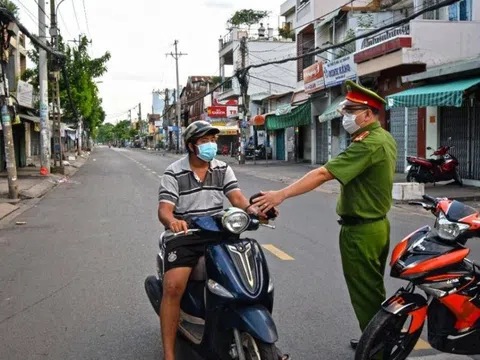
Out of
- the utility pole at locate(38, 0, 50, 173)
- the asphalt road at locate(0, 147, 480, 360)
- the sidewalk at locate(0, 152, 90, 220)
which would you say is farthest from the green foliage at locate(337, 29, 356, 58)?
the asphalt road at locate(0, 147, 480, 360)

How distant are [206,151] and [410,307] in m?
1.64

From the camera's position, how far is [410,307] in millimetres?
3428

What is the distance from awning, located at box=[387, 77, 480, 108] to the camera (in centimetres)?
1387

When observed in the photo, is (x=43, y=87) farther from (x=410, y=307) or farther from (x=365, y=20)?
(x=410, y=307)

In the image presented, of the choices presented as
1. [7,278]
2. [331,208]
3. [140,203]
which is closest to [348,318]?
[7,278]

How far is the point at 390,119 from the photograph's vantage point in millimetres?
21766

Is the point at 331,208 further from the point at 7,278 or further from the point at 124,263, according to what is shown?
the point at 7,278

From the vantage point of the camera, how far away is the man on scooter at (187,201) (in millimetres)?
3621

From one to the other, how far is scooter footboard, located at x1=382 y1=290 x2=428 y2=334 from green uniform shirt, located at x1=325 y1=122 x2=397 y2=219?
1.85ft

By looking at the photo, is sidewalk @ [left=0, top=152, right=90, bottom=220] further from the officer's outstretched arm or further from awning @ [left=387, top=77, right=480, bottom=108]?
awning @ [left=387, top=77, right=480, bottom=108]

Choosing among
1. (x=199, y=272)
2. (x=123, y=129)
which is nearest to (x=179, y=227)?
(x=199, y=272)

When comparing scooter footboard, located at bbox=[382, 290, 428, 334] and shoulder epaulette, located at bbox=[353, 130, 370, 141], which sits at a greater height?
shoulder epaulette, located at bbox=[353, 130, 370, 141]

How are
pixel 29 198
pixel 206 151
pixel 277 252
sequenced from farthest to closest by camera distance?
pixel 29 198 < pixel 277 252 < pixel 206 151

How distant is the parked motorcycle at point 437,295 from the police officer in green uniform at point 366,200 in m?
0.28
